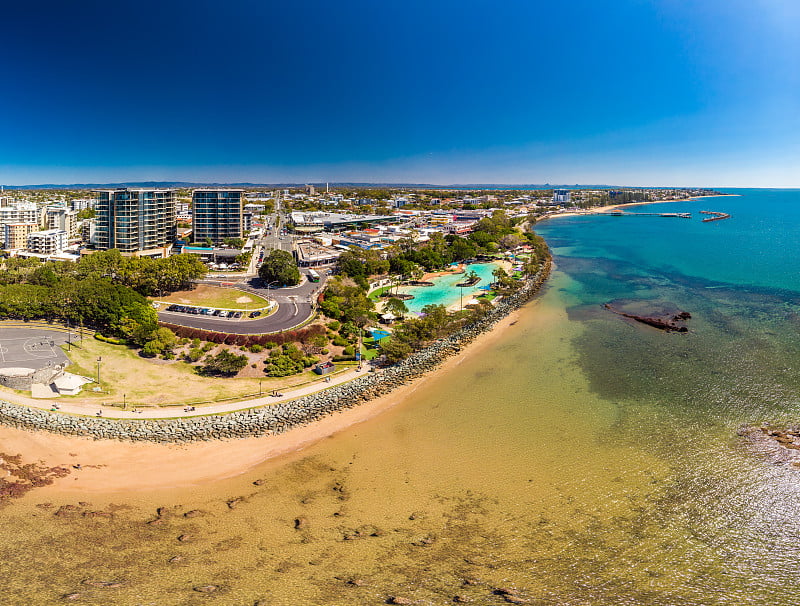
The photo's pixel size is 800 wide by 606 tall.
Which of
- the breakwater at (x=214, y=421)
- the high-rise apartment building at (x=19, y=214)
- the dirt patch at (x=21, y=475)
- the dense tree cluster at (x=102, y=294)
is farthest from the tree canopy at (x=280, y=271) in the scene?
the high-rise apartment building at (x=19, y=214)

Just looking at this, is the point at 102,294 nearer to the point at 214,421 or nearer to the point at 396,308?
the point at 214,421

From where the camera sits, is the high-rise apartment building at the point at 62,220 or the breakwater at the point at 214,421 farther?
the high-rise apartment building at the point at 62,220

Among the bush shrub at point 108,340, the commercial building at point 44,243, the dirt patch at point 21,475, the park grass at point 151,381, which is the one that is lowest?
the dirt patch at point 21,475

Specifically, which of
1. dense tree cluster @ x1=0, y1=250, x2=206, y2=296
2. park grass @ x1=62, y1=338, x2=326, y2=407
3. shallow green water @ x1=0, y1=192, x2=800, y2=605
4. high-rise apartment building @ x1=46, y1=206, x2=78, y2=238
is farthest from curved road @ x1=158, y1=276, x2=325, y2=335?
high-rise apartment building @ x1=46, y1=206, x2=78, y2=238

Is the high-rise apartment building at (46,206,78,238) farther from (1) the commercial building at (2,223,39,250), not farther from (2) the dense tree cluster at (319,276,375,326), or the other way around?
(2) the dense tree cluster at (319,276,375,326)

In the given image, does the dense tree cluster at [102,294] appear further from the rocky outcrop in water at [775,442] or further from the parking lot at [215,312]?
the rocky outcrop in water at [775,442]

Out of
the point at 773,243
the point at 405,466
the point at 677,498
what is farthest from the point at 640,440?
the point at 773,243

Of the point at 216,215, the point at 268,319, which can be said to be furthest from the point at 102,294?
the point at 216,215
